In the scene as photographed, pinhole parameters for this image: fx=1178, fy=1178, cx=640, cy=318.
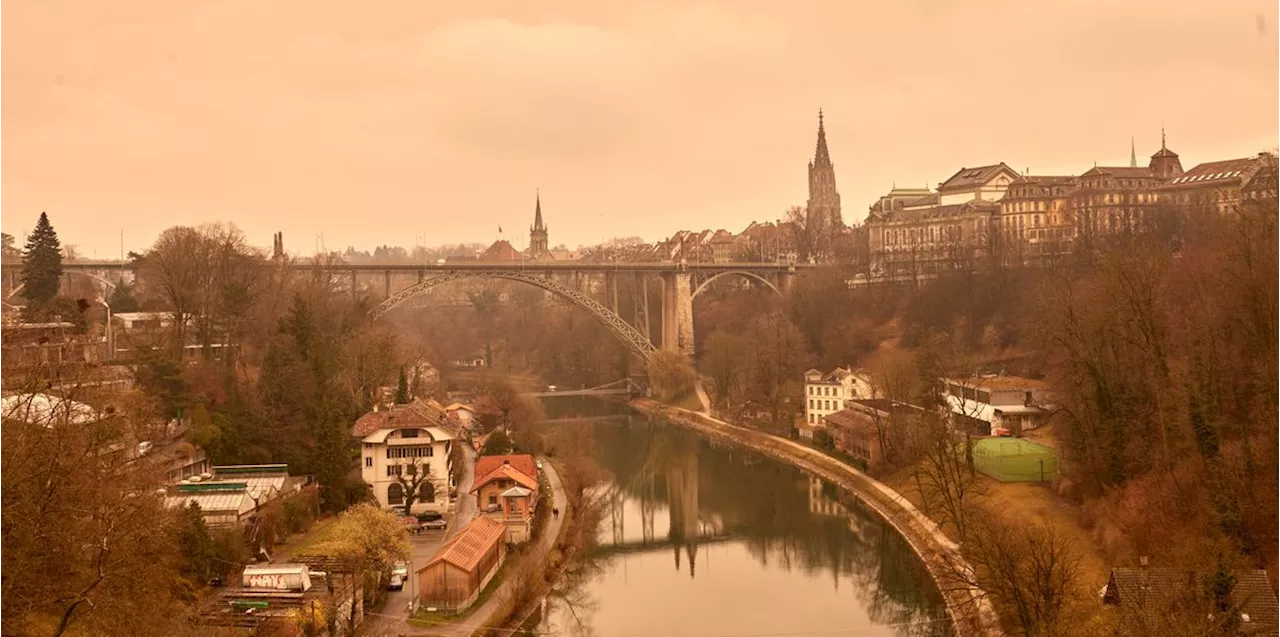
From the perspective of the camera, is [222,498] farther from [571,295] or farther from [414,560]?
[571,295]

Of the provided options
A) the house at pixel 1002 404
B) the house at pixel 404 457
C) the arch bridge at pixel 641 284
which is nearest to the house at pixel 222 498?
the house at pixel 404 457

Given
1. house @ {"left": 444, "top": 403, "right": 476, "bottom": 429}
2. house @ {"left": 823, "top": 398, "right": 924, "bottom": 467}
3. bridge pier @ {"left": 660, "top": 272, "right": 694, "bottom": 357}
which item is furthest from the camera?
bridge pier @ {"left": 660, "top": 272, "right": 694, "bottom": 357}

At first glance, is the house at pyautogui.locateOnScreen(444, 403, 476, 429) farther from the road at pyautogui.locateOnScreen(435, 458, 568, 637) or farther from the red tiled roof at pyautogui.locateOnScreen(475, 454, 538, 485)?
the red tiled roof at pyautogui.locateOnScreen(475, 454, 538, 485)

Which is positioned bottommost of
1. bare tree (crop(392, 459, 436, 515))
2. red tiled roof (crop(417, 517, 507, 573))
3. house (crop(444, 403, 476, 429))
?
red tiled roof (crop(417, 517, 507, 573))

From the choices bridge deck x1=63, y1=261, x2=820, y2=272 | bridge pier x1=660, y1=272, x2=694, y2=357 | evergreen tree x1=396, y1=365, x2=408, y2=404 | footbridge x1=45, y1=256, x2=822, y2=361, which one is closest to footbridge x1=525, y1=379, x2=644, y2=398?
footbridge x1=45, y1=256, x2=822, y2=361

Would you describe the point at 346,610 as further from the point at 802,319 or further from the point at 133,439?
the point at 802,319

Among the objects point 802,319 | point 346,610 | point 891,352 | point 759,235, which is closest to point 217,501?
point 346,610

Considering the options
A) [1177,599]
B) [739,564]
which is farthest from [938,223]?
[1177,599]
